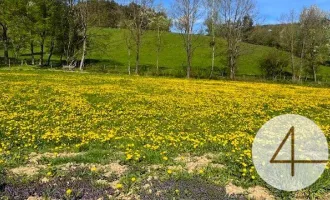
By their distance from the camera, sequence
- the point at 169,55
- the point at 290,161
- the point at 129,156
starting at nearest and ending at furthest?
the point at 290,161
the point at 129,156
the point at 169,55

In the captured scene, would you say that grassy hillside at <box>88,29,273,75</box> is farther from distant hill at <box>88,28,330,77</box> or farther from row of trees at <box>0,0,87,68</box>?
row of trees at <box>0,0,87,68</box>

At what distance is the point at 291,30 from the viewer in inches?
3280

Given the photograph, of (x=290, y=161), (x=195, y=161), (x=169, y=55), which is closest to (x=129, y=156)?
(x=195, y=161)

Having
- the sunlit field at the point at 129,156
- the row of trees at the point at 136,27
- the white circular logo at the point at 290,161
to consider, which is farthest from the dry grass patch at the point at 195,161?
the row of trees at the point at 136,27

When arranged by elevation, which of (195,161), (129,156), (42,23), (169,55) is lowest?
(195,161)

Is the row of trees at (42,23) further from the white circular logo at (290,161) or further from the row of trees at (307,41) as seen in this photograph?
the white circular logo at (290,161)

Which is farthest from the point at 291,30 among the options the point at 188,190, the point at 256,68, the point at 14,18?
the point at 188,190

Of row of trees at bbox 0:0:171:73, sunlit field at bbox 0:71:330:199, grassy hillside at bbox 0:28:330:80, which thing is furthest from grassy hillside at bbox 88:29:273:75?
sunlit field at bbox 0:71:330:199

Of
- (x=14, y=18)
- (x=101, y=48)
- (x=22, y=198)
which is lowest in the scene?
(x=22, y=198)

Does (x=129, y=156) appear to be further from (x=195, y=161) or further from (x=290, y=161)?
(x=290, y=161)

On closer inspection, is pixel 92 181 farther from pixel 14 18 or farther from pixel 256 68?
pixel 256 68

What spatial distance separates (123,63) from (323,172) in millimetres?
84399

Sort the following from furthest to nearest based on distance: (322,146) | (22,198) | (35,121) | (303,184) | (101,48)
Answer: (101,48) < (35,121) < (322,146) < (303,184) < (22,198)

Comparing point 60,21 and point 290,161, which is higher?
point 60,21
